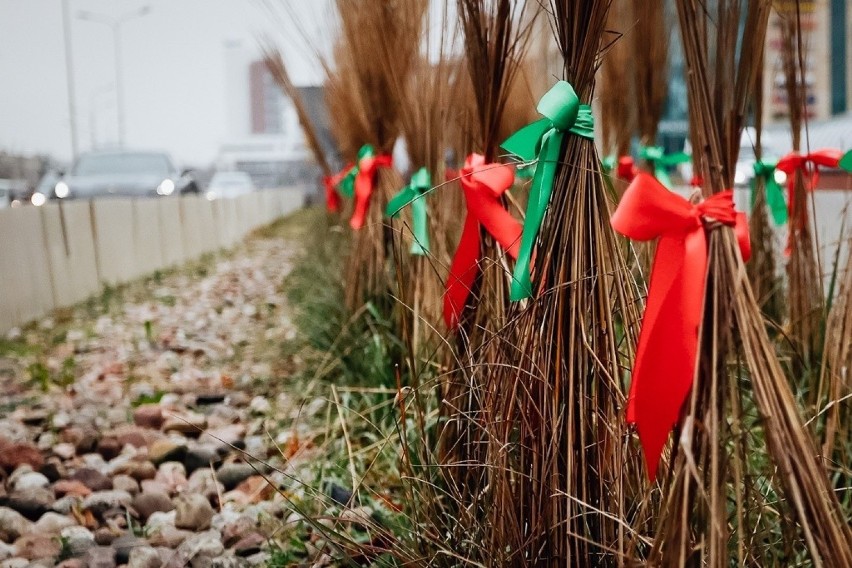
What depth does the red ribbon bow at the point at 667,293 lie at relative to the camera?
100 centimetres

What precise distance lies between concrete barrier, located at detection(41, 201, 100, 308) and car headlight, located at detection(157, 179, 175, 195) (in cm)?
488

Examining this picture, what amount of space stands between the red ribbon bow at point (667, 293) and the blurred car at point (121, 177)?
32.3ft

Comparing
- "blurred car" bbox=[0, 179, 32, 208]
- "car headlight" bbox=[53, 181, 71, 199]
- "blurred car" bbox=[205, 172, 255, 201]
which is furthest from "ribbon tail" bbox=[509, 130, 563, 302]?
"blurred car" bbox=[205, 172, 255, 201]

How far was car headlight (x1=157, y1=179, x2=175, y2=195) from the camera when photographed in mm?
11129

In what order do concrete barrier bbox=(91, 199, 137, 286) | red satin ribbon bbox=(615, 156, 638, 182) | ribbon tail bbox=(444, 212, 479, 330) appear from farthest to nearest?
concrete barrier bbox=(91, 199, 137, 286)
red satin ribbon bbox=(615, 156, 638, 182)
ribbon tail bbox=(444, 212, 479, 330)

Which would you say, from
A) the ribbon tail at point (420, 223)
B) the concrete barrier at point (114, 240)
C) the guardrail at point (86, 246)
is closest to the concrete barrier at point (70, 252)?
the guardrail at point (86, 246)

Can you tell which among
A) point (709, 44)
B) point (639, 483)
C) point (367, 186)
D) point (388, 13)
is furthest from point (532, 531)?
point (367, 186)

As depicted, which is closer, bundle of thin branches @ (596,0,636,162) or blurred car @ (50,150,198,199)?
bundle of thin branches @ (596,0,636,162)

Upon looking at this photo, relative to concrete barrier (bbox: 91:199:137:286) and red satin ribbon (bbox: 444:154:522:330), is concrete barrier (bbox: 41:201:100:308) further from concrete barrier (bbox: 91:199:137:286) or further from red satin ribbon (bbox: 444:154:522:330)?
red satin ribbon (bbox: 444:154:522:330)

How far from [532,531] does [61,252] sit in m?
4.92

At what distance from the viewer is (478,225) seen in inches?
64.7

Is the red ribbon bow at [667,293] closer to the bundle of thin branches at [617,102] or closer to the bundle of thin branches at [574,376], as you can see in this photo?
the bundle of thin branches at [574,376]

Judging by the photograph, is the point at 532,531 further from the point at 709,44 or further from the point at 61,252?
the point at 61,252

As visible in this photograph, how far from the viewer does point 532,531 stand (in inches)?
48.9
